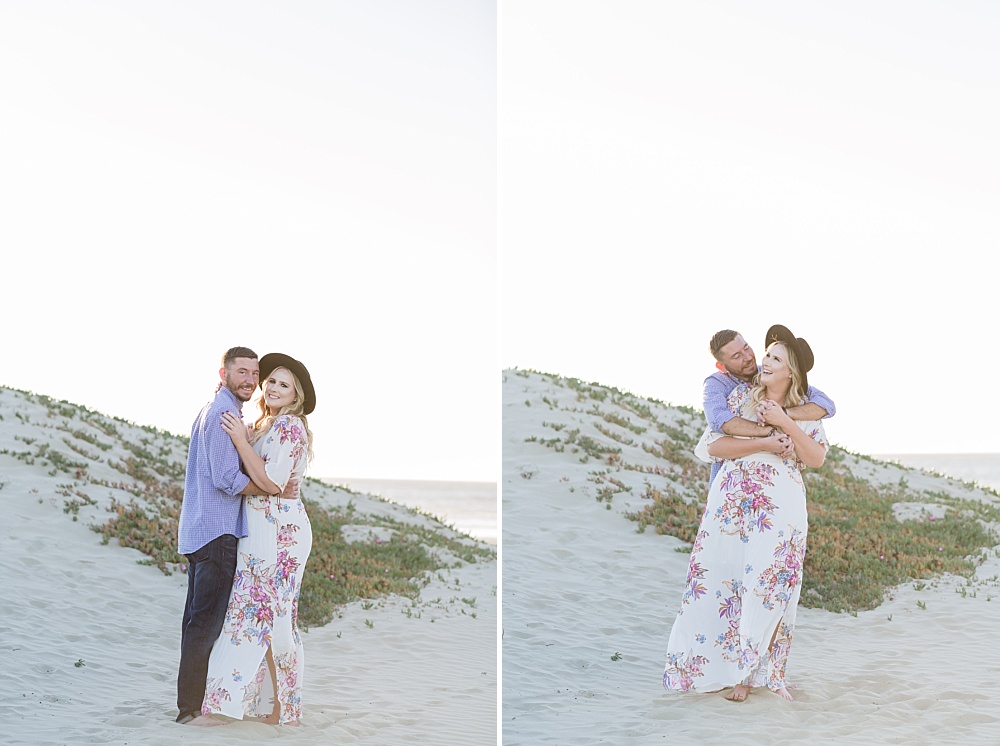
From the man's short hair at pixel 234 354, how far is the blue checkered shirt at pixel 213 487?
18 cm

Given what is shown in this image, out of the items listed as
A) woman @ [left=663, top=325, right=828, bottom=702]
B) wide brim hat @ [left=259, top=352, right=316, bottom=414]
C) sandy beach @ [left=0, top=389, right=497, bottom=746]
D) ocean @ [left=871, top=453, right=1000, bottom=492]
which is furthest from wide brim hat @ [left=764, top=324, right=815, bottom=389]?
ocean @ [left=871, top=453, right=1000, bottom=492]

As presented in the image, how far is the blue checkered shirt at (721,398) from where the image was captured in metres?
6.00

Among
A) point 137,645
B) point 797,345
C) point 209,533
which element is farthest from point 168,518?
point 797,345

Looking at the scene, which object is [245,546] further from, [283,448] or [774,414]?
[774,414]

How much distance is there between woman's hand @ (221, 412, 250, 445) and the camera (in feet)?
18.8

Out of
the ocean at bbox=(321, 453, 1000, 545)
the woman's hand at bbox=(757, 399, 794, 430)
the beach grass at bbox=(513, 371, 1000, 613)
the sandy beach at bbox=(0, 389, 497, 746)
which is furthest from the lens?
the ocean at bbox=(321, 453, 1000, 545)

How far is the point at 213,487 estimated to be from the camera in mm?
5793

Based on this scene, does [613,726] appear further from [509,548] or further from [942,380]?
[942,380]

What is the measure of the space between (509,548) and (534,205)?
11.6 m

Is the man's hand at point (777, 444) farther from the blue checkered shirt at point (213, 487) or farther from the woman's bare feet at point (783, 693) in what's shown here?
the blue checkered shirt at point (213, 487)

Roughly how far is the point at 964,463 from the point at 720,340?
39.4m

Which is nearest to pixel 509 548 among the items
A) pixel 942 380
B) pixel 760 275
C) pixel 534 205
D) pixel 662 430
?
pixel 662 430

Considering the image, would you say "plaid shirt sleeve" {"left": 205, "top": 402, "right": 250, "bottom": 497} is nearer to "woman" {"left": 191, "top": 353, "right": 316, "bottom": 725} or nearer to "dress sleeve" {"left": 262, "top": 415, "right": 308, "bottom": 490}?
"woman" {"left": 191, "top": 353, "right": 316, "bottom": 725}

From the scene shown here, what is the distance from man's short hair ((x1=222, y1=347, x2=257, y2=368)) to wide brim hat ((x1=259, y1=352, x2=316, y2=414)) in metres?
0.07
